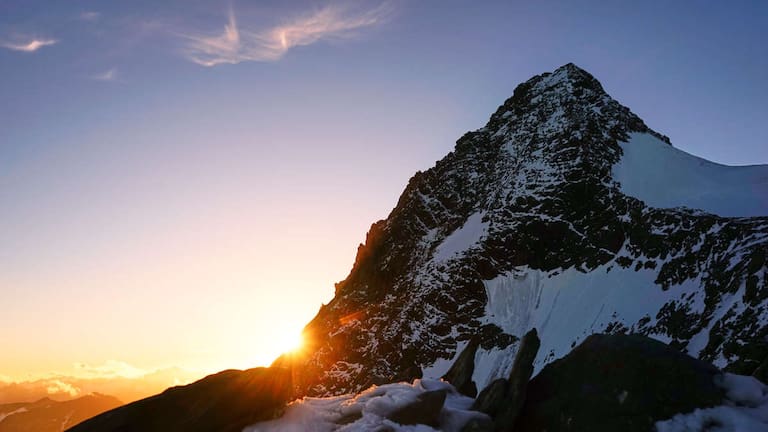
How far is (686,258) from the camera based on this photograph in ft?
229

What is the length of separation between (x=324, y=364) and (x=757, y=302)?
223 feet

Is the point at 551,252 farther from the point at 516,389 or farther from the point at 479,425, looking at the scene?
the point at 479,425

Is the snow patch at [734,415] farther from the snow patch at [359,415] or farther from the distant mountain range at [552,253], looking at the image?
the distant mountain range at [552,253]

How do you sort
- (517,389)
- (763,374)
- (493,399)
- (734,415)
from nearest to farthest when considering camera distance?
(734,415), (517,389), (493,399), (763,374)

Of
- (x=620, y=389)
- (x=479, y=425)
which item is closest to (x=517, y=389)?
(x=479, y=425)

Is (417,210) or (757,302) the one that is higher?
(417,210)

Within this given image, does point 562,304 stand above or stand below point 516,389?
above

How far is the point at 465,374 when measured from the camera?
689 inches

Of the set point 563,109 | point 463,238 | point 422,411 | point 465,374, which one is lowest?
point 422,411

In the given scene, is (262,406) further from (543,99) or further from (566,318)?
(543,99)

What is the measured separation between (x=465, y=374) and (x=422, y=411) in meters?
4.74

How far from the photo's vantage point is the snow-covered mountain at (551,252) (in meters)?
64.0

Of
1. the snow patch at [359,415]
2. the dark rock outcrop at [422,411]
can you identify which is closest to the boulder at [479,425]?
the snow patch at [359,415]

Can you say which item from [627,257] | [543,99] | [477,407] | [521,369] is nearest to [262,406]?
[477,407]
